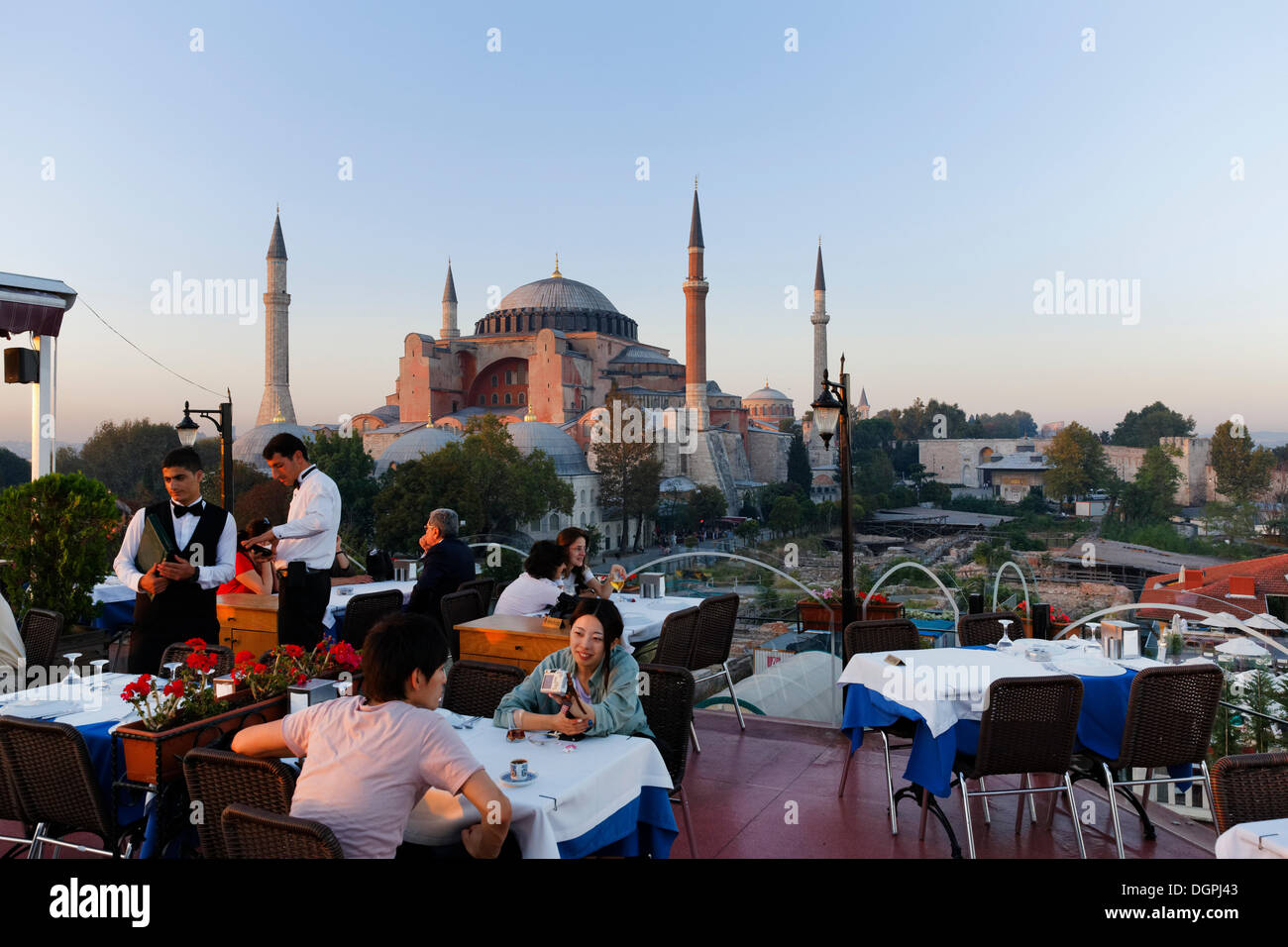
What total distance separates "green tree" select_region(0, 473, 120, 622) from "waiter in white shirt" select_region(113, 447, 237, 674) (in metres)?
2.30

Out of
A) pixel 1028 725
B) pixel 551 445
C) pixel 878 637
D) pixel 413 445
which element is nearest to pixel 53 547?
pixel 878 637

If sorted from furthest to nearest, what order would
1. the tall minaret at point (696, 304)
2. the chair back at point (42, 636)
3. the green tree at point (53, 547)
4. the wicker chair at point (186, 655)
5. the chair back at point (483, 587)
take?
the tall minaret at point (696, 304) → the green tree at point (53, 547) → the chair back at point (483, 587) → the chair back at point (42, 636) → the wicker chair at point (186, 655)

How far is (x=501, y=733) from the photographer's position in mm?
2168

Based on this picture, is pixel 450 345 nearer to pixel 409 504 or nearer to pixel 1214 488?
pixel 409 504

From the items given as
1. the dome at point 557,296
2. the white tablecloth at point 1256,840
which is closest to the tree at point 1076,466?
the dome at point 557,296

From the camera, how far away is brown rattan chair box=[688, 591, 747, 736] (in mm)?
3678

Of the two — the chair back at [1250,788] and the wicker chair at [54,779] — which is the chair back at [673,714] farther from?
the wicker chair at [54,779]

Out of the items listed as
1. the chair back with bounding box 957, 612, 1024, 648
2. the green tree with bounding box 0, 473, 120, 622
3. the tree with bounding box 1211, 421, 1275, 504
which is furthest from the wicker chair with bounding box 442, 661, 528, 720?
the tree with bounding box 1211, 421, 1275, 504

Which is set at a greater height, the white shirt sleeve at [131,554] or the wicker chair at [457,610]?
the white shirt sleeve at [131,554]

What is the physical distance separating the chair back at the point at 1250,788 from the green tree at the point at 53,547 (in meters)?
5.35

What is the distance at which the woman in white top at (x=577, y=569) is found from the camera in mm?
3949

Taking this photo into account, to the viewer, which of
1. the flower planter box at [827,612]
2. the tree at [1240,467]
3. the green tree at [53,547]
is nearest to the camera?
the green tree at [53,547]
